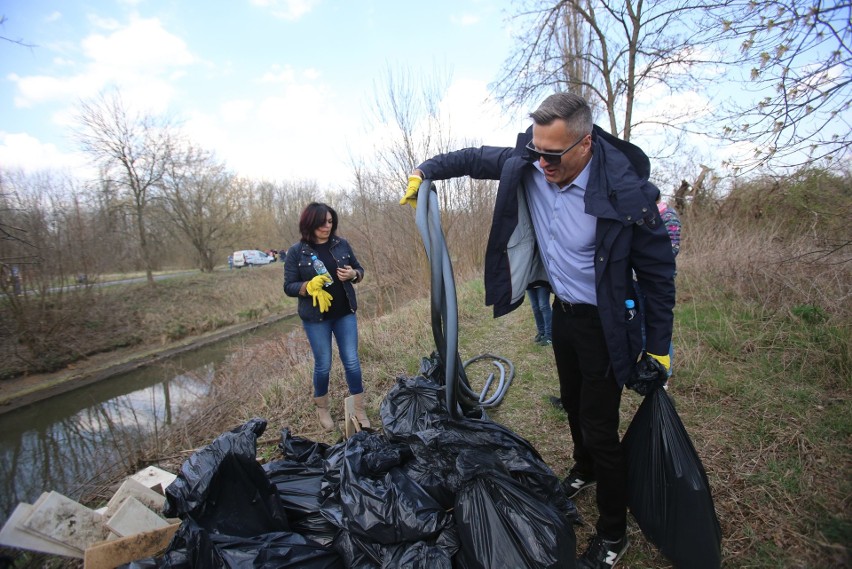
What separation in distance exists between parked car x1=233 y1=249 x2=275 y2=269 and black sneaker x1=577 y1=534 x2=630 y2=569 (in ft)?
85.5

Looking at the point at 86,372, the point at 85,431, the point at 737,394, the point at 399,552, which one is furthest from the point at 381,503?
the point at 86,372

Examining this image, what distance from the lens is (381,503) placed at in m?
1.62

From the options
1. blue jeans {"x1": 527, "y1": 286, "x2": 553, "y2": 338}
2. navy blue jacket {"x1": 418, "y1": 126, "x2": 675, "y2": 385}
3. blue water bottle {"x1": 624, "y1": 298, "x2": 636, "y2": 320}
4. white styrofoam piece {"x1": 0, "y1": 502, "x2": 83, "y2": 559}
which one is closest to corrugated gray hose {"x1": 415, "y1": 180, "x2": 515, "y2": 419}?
navy blue jacket {"x1": 418, "y1": 126, "x2": 675, "y2": 385}

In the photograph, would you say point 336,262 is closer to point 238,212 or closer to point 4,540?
point 4,540

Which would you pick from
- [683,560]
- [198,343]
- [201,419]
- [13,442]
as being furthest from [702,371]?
[198,343]

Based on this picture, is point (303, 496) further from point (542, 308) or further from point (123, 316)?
point (123, 316)

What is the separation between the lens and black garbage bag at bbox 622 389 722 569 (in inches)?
57.8

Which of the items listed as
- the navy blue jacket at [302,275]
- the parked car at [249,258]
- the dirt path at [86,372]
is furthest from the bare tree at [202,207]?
the navy blue jacket at [302,275]

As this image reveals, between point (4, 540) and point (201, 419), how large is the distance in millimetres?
2883

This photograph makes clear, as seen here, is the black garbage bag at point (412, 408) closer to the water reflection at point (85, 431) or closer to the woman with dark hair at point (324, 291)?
the woman with dark hair at point (324, 291)

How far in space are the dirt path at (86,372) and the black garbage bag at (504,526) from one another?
445 inches

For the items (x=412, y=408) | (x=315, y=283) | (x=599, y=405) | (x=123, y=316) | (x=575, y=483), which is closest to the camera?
(x=599, y=405)

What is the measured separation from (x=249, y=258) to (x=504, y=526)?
28.2 m

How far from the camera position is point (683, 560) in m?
1.51
